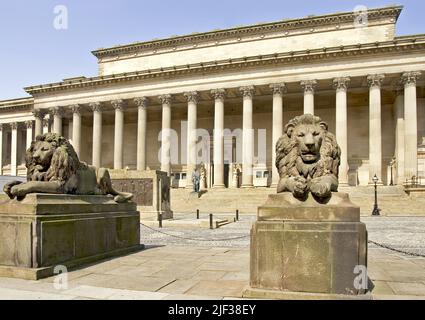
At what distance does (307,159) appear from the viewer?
549 cm

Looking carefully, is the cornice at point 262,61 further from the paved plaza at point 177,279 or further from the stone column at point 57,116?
the paved plaza at point 177,279

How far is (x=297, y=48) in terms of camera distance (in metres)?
45.2

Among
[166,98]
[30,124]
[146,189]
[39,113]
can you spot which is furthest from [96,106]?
[146,189]

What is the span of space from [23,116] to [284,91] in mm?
43603

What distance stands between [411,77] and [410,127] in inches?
203

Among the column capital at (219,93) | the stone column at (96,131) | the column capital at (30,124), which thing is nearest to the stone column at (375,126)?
the column capital at (219,93)

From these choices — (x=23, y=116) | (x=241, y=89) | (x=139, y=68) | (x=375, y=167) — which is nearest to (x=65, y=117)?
(x=23, y=116)

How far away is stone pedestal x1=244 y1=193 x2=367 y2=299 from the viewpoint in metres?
4.87

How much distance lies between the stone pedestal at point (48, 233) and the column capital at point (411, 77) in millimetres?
37647

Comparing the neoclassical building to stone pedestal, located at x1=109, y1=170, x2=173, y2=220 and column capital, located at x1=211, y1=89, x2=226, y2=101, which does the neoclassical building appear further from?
stone pedestal, located at x1=109, y1=170, x2=173, y2=220

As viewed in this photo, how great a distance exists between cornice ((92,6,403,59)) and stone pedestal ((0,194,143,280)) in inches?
1707

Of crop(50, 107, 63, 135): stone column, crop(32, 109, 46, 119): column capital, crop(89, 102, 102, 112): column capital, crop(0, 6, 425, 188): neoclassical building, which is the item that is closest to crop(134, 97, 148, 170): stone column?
crop(0, 6, 425, 188): neoclassical building

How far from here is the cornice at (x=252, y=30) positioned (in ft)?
139
